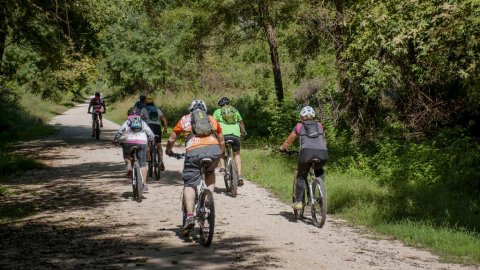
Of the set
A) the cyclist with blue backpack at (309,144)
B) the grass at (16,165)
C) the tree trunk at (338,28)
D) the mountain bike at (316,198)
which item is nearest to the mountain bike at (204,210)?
the cyclist with blue backpack at (309,144)

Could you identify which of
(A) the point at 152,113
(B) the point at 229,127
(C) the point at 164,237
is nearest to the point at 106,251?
(C) the point at 164,237

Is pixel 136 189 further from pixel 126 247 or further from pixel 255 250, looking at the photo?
pixel 255 250

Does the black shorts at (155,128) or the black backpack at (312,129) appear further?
the black shorts at (155,128)

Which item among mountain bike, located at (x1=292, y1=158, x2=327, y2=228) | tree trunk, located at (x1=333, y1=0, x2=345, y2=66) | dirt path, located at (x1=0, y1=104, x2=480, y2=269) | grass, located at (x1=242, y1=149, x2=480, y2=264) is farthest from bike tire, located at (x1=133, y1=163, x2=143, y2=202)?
tree trunk, located at (x1=333, y1=0, x2=345, y2=66)

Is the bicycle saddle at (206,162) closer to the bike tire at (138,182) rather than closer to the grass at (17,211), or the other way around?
the bike tire at (138,182)

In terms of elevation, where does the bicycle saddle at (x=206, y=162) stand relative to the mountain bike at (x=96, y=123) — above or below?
below

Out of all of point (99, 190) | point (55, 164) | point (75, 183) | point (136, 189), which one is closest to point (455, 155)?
point (136, 189)

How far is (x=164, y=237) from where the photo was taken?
8570 mm

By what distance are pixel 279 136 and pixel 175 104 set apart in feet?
65.2

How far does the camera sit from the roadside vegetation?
956 cm

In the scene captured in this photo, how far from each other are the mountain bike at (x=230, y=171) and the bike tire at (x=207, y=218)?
433 cm

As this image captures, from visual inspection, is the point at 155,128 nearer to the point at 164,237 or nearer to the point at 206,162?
the point at 164,237

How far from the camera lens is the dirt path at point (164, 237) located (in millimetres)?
7184

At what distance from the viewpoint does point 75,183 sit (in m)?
14.7
